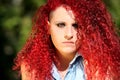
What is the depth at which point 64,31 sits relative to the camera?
94.4 inches

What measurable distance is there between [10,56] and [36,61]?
73.0 inches

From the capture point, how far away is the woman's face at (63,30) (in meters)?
2.38

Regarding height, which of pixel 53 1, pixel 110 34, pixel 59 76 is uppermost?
pixel 53 1

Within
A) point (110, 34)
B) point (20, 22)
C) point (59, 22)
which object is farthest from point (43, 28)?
point (20, 22)

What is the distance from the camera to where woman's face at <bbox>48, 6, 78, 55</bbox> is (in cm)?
238

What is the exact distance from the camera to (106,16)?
2477mm

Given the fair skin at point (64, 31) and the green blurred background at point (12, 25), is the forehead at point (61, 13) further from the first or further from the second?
the green blurred background at point (12, 25)

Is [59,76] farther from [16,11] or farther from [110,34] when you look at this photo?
[16,11]

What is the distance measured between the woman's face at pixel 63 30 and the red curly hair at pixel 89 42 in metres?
0.02

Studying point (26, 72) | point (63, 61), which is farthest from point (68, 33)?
point (26, 72)

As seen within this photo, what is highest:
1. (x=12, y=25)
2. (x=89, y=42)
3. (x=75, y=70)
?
(x=12, y=25)

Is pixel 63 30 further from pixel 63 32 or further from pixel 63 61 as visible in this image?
pixel 63 61

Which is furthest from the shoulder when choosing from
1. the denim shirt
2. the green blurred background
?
the green blurred background

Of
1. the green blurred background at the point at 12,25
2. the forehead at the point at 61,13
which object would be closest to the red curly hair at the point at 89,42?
the forehead at the point at 61,13
